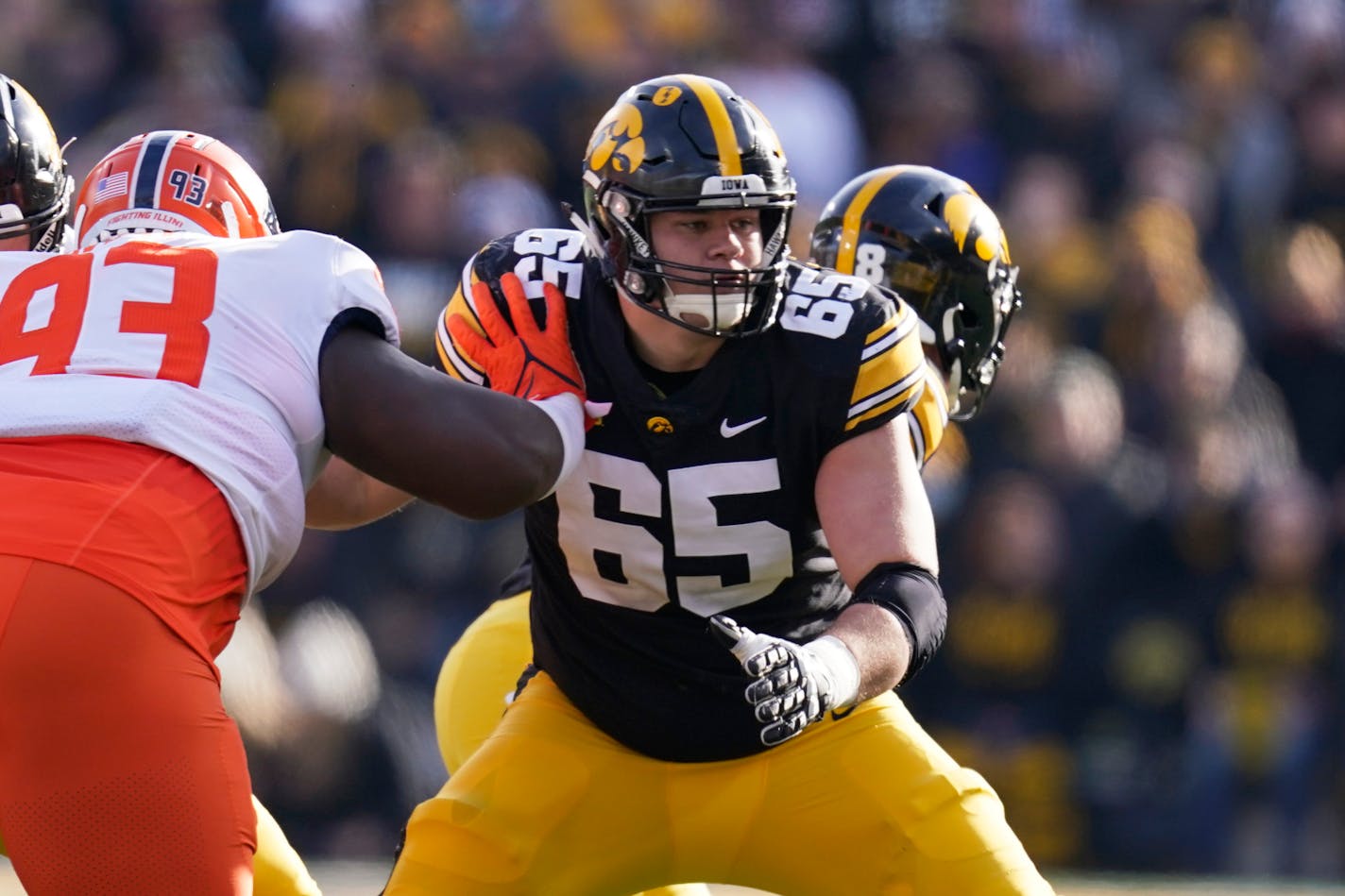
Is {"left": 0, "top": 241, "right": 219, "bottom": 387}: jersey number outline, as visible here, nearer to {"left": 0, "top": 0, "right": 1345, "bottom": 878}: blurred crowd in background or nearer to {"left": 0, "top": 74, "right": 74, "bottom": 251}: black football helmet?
{"left": 0, "top": 74, "right": 74, "bottom": 251}: black football helmet

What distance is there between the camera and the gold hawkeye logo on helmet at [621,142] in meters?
3.38

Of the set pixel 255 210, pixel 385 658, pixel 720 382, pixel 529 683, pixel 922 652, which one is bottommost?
pixel 385 658

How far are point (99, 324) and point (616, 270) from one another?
3.07ft

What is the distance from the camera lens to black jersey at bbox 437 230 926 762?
3332mm

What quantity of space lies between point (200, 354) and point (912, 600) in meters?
1.16

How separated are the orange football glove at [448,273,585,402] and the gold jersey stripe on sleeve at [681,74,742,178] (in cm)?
37

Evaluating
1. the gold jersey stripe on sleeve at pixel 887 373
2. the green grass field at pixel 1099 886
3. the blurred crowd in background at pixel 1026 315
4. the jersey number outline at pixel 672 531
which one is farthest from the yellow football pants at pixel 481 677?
the blurred crowd in background at pixel 1026 315

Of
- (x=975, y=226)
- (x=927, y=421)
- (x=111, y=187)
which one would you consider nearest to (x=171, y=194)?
(x=111, y=187)

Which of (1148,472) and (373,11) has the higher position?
(373,11)

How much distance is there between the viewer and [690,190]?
3.30m

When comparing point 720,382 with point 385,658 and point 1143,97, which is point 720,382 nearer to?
point 385,658

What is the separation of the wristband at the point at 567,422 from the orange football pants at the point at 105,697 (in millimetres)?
604

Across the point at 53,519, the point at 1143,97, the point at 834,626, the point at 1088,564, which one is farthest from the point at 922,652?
the point at 1143,97

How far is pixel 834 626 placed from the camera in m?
2.99
